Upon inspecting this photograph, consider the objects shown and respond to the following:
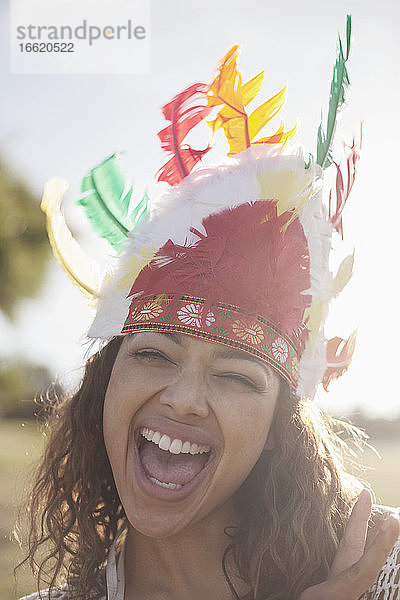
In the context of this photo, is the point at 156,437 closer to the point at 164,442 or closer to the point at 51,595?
the point at 164,442

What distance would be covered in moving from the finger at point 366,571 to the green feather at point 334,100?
0.71m

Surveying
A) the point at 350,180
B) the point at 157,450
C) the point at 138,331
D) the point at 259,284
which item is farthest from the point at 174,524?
the point at 350,180

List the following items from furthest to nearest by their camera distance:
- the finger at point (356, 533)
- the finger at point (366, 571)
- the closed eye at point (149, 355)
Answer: the closed eye at point (149, 355) < the finger at point (356, 533) < the finger at point (366, 571)

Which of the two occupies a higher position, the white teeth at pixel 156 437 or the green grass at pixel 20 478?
the white teeth at pixel 156 437

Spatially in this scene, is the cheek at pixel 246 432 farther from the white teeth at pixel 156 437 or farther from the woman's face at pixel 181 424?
the white teeth at pixel 156 437

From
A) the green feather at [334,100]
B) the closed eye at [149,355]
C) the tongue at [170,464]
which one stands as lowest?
the tongue at [170,464]

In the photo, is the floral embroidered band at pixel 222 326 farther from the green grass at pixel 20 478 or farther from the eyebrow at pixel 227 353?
the green grass at pixel 20 478

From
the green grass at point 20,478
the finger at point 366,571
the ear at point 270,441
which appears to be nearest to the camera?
the finger at point 366,571

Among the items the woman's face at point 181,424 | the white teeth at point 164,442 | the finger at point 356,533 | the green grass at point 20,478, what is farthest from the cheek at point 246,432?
the green grass at point 20,478

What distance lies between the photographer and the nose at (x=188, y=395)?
129 centimetres

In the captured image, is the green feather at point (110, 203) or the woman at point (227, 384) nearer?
the woman at point (227, 384)

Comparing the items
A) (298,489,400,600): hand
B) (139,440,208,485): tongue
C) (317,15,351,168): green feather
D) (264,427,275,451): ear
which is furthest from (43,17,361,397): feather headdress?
(298,489,400,600): hand

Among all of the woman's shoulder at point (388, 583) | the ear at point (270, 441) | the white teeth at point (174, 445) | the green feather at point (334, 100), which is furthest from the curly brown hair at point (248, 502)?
the green feather at point (334, 100)

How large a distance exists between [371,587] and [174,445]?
457 mm
